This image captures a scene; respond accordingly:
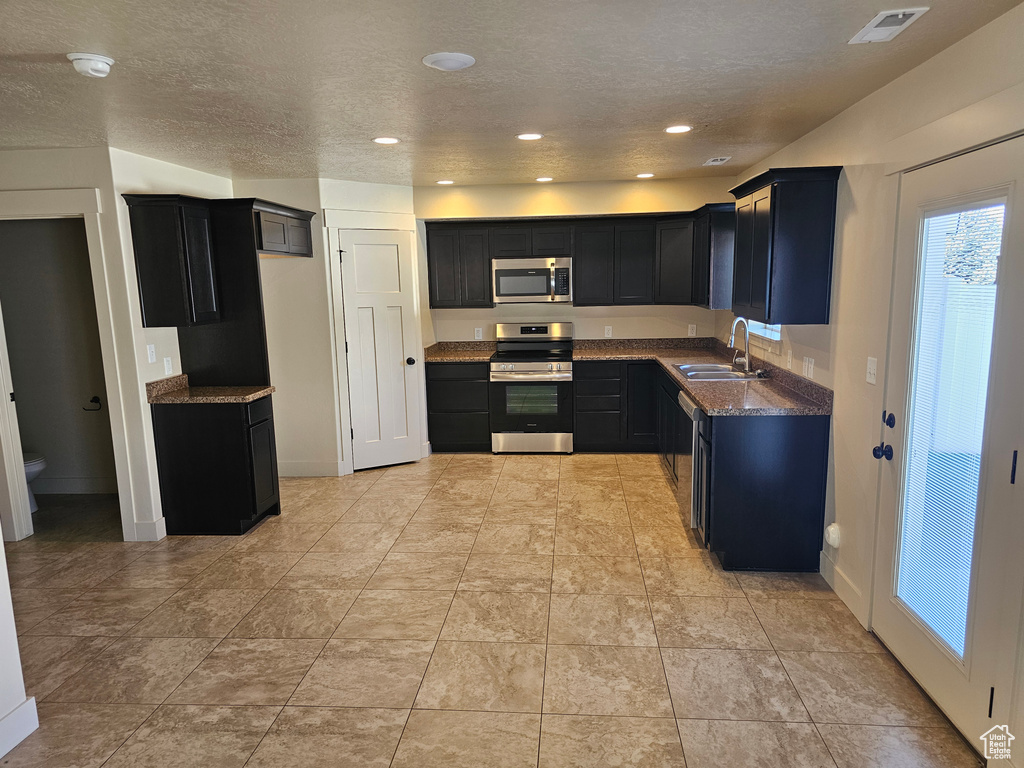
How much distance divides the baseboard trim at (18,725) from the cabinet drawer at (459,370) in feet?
13.0

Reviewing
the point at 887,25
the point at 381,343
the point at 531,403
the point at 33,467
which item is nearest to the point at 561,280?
the point at 531,403

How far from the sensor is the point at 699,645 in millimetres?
2807

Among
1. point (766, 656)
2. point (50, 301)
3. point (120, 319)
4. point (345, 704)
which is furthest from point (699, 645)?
point (50, 301)

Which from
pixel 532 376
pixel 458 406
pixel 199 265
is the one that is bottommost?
pixel 458 406

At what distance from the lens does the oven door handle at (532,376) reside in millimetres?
5891

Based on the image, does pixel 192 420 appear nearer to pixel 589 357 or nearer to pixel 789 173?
pixel 589 357

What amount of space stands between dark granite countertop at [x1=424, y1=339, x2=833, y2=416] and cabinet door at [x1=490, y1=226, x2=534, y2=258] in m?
0.98

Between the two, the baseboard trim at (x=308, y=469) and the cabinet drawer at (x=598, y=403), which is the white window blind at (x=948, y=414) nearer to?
the cabinet drawer at (x=598, y=403)

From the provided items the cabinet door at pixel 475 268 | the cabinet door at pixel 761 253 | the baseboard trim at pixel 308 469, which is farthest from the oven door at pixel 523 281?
the cabinet door at pixel 761 253

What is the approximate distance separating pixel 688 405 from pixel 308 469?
10.7 feet

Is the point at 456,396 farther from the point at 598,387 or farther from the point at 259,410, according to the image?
the point at 259,410

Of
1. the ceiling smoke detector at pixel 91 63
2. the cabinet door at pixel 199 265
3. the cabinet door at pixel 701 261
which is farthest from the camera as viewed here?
the cabinet door at pixel 701 261

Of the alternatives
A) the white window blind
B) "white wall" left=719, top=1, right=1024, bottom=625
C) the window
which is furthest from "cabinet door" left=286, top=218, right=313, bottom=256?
the white window blind

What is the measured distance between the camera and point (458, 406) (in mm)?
6043
